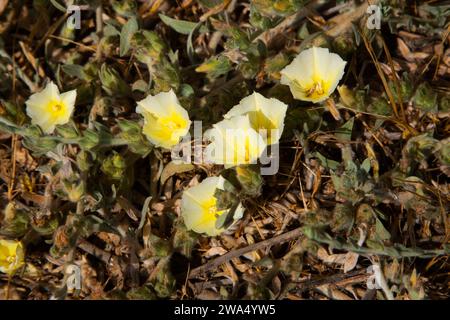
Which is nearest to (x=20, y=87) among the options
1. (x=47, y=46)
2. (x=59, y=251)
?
(x=47, y=46)

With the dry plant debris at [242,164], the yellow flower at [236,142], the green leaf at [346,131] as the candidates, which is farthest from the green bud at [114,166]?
the green leaf at [346,131]

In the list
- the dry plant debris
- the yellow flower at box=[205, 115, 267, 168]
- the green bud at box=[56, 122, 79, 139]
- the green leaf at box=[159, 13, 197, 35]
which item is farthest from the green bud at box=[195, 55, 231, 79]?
the green bud at box=[56, 122, 79, 139]

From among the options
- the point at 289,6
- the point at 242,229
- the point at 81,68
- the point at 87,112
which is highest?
the point at 289,6

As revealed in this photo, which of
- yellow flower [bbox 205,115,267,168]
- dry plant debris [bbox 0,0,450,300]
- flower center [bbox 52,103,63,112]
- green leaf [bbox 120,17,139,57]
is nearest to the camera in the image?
yellow flower [bbox 205,115,267,168]

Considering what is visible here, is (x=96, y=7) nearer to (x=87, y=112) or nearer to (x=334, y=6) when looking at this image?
(x=87, y=112)

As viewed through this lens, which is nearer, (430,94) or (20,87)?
(430,94)

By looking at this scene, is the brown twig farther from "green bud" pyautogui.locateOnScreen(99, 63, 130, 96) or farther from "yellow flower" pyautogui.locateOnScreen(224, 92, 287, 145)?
"green bud" pyautogui.locateOnScreen(99, 63, 130, 96)

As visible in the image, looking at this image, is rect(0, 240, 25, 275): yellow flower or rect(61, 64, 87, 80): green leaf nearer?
rect(0, 240, 25, 275): yellow flower
